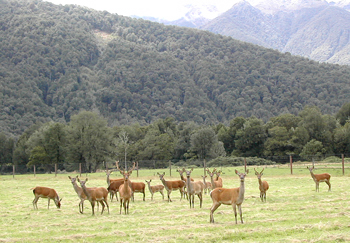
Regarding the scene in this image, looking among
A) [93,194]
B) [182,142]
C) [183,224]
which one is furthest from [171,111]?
[183,224]

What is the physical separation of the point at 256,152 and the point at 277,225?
251ft

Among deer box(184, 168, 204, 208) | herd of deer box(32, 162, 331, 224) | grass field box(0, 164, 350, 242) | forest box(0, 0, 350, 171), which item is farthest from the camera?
forest box(0, 0, 350, 171)

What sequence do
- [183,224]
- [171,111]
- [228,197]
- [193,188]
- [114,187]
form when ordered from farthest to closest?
[171,111], [114,187], [193,188], [228,197], [183,224]

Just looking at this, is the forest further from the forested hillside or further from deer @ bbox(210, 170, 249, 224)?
deer @ bbox(210, 170, 249, 224)

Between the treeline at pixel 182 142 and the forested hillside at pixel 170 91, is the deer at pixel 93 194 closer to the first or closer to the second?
the treeline at pixel 182 142

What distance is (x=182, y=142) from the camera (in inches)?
3563

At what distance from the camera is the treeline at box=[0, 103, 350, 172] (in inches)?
2813

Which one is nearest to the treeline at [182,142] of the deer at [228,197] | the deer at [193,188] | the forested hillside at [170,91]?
the deer at [193,188]

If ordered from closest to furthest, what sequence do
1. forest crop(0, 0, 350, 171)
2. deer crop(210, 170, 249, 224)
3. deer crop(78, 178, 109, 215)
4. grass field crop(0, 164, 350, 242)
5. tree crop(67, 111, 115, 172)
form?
grass field crop(0, 164, 350, 242), deer crop(210, 170, 249, 224), deer crop(78, 178, 109, 215), tree crop(67, 111, 115, 172), forest crop(0, 0, 350, 171)

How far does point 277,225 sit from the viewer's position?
38.6 ft

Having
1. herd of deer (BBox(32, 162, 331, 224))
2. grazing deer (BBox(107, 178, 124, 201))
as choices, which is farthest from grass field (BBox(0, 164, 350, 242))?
grazing deer (BBox(107, 178, 124, 201))

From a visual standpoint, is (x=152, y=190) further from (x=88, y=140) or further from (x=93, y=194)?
(x=88, y=140)

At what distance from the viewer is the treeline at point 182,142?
234 ft

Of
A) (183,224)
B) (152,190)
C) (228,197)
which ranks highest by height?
(228,197)
